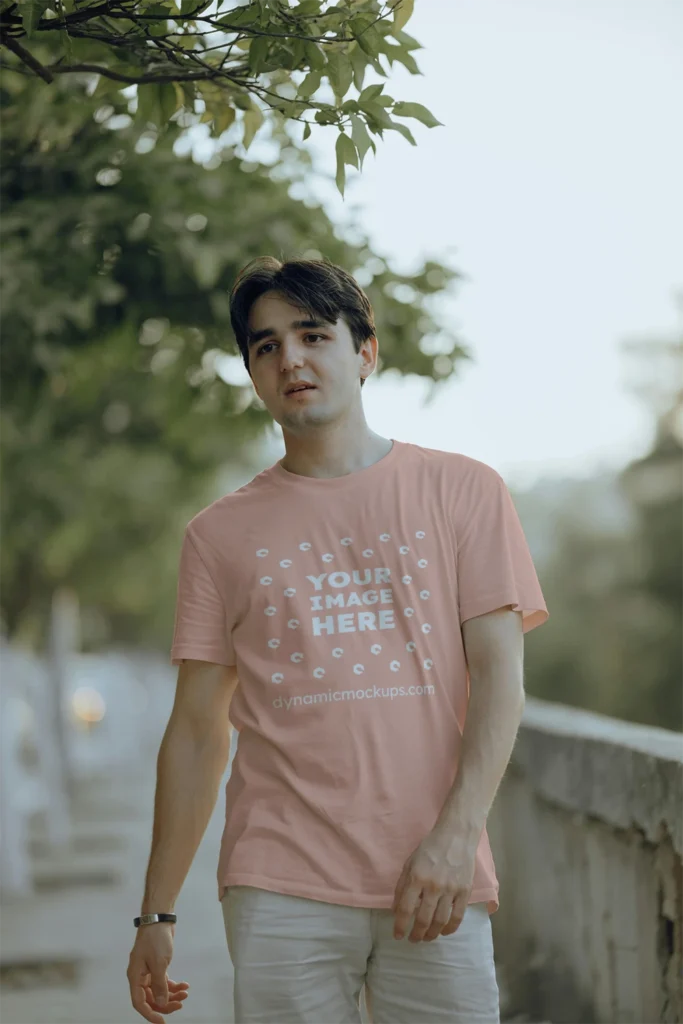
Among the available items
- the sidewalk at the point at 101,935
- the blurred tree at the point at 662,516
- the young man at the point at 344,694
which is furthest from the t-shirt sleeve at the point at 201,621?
the blurred tree at the point at 662,516

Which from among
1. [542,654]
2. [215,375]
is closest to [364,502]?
[215,375]

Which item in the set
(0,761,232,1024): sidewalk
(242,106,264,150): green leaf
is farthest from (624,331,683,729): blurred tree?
(242,106,264,150): green leaf

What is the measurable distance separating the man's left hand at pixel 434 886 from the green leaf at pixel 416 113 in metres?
1.47

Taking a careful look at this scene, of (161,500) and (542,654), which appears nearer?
(161,500)

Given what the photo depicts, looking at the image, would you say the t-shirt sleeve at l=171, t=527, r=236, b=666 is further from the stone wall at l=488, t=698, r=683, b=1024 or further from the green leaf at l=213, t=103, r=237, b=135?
the stone wall at l=488, t=698, r=683, b=1024

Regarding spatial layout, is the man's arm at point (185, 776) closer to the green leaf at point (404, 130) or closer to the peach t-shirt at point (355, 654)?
the peach t-shirt at point (355, 654)

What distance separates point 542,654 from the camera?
151ft

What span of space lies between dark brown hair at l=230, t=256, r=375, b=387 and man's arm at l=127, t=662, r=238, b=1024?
68 cm

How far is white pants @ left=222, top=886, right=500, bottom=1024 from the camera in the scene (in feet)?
8.82

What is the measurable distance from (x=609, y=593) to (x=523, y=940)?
42.0 metres

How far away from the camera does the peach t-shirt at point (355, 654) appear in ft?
8.86

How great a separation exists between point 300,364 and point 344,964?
45.5 inches

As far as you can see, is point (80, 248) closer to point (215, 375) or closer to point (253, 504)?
point (215, 375)

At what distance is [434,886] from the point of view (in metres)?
2.56
